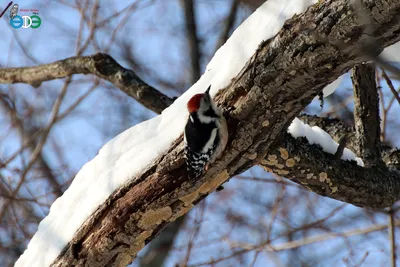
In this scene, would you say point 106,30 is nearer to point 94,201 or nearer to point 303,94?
point 94,201

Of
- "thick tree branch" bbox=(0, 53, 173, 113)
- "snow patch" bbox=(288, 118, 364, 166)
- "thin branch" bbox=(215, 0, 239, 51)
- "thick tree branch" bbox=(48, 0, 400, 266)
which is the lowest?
"thick tree branch" bbox=(48, 0, 400, 266)

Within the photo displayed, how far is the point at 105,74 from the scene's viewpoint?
3.47 meters

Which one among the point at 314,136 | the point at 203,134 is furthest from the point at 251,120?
the point at 314,136

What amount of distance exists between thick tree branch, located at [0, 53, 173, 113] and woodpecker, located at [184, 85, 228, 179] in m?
0.89

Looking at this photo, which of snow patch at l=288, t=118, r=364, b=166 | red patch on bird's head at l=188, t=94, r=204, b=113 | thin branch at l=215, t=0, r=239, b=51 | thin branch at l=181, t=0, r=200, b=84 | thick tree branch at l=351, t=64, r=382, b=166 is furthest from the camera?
thin branch at l=215, t=0, r=239, b=51

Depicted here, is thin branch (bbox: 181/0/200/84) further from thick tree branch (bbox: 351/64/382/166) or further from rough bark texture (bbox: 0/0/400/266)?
rough bark texture (bbox: 0/0/400/266)

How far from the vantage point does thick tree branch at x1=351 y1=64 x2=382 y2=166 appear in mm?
2859

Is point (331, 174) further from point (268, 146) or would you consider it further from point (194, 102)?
point (194, 102)

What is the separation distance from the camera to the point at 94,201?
8.05 ft

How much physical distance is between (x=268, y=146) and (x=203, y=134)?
32 cm

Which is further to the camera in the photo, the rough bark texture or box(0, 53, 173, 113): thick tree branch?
box(0, 53, 173, 113): thick tree branch

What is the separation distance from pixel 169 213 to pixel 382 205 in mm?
1243

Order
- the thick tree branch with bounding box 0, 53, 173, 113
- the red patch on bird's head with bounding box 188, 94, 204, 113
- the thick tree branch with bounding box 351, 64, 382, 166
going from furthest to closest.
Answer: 1. the thick tree branch with bounding box 0, 53, 173, 113
2. the thick tree branch with bounding box 351, 64, 382, 166
3. the red patch on bird's head with bounding box 188, 94, 204, 113

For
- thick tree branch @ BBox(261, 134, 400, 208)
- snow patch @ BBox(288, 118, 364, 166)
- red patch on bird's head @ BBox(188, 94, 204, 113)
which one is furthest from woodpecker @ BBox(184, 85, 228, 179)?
snow patch @ BBox(288, 118, 364, 166)
